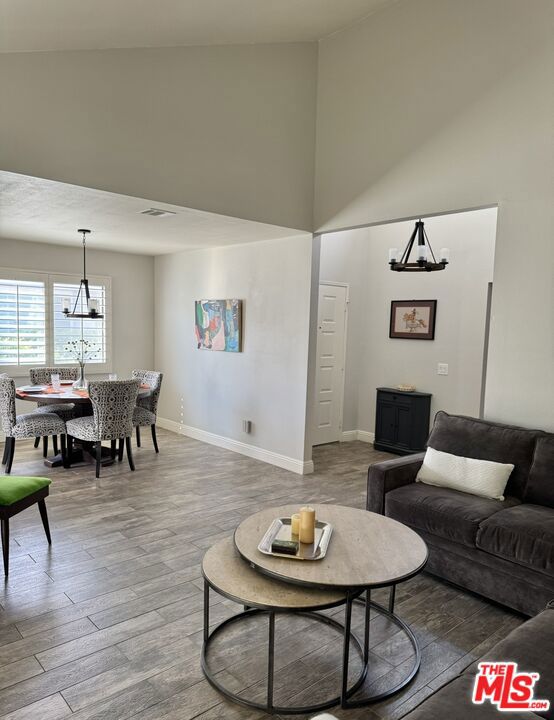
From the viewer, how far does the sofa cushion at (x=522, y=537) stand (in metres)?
2.60

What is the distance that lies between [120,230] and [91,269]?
184 centimetres

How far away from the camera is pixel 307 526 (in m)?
2.37

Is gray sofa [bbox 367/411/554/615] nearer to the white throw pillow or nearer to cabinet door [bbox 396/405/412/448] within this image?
the white throw pillow

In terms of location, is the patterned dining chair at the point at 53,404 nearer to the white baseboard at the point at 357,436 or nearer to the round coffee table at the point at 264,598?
the white baseboard at the point at 357,436

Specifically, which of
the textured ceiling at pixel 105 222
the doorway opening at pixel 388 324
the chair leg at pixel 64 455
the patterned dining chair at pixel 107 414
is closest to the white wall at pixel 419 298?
the doorway opening at pixel 388 324

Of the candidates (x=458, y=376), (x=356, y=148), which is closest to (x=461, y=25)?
(x=356, y=148)

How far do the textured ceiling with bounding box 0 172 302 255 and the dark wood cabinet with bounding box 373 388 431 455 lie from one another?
99.3 inches

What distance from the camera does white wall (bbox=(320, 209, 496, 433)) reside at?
5.79 metres

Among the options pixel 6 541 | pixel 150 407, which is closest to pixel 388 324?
pixel 150 407

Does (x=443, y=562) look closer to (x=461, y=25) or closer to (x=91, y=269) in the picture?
(x=461, y=25)

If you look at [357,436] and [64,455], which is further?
[357,436]

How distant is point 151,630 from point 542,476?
2465mm

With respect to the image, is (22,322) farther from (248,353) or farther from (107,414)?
(248,353)
